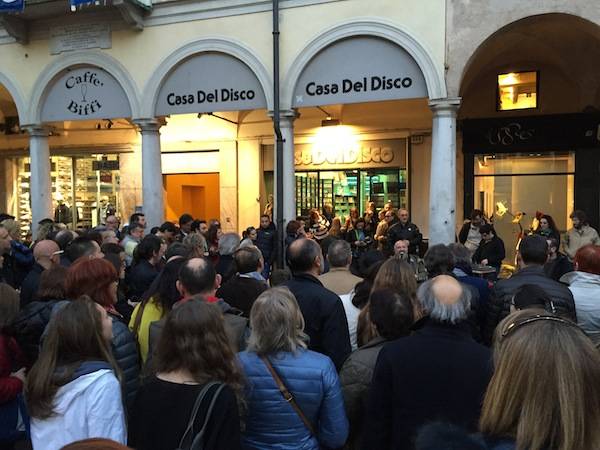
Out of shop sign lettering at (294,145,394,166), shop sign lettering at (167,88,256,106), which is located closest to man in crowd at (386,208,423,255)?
shop sign lettering at (167,88,256,106)

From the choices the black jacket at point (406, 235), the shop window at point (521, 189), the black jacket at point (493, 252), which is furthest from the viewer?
the shop window at point (521, 189)

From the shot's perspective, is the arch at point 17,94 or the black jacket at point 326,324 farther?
the arch at point 17,94

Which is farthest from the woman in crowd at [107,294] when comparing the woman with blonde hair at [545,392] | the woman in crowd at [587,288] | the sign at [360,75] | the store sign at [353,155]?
the store sign at [353,155]

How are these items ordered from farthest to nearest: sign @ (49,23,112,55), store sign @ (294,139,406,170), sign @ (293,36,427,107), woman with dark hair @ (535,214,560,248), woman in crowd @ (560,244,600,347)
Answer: store sign @ (294,139,406,170)
sign @ (49,23,112,55)
sign @ (293,36,427,107)
woman with dark hair @ (535,214,560,248)
woman in crowd @ (560,244,600,347)

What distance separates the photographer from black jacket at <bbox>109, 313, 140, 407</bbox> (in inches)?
126

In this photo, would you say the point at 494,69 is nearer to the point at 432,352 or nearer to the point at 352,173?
the point at 352,173

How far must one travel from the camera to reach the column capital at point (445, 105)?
9867 mm

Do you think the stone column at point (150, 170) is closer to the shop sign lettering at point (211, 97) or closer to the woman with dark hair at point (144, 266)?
the shop sign lettering at point (211, 97)

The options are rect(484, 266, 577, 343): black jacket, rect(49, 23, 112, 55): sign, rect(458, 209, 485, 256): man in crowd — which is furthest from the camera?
rect(49, 23, 112, 55): sign

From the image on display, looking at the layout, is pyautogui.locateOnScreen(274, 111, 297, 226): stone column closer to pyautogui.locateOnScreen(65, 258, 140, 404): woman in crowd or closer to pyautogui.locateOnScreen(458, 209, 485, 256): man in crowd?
pyautogui.locateOnScreen(458, 209, 485, 256): man in crowd

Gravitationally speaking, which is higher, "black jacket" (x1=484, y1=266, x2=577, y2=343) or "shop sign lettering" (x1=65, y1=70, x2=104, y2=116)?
"shop sign lettering" (x1=65, y1=70, x2=104, y2=116)

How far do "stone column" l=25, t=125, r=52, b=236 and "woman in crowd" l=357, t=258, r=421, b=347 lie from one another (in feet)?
36.9

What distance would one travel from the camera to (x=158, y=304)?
381 centimetres

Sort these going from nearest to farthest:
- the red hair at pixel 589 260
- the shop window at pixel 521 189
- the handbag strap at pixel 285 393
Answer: the handbag strap at pixel 285 393
the red hair at pixel 589 260
the shop window at pixel 521 189
